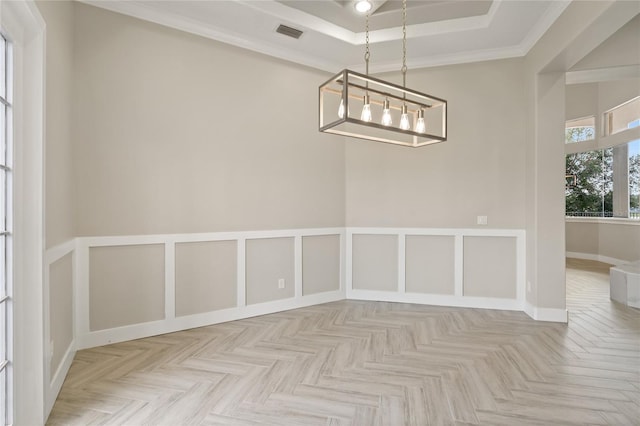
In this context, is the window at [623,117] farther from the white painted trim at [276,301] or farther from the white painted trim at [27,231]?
the white painted trim at [27,231]

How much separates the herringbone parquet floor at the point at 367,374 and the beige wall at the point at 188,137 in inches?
49.0

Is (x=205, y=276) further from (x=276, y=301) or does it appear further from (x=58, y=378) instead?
(x=58, y=378)

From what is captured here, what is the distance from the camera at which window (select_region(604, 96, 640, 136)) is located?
22.9 ft

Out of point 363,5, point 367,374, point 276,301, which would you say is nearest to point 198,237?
point 276,301

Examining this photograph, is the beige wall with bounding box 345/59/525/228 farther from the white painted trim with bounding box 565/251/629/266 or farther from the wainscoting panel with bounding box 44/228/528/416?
the white painted trim with bounding box 565/251/629/266

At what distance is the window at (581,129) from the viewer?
27.2 ft

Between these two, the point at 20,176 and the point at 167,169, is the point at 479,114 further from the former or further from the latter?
the point at 20,176

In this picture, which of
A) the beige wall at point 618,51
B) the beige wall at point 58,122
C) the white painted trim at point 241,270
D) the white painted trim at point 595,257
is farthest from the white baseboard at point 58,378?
the white painted trim at point 595,257

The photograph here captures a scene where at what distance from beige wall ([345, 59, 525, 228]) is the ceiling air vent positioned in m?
1.40

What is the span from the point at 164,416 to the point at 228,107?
9.88 ft

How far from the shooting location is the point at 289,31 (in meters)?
3.99

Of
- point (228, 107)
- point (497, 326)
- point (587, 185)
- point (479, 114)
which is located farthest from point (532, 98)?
point (587, 185)

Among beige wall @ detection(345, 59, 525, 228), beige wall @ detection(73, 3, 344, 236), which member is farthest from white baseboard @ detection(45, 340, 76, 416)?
beige wall @ detection(345, 59, 525, 228)

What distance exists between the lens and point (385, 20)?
404cm
